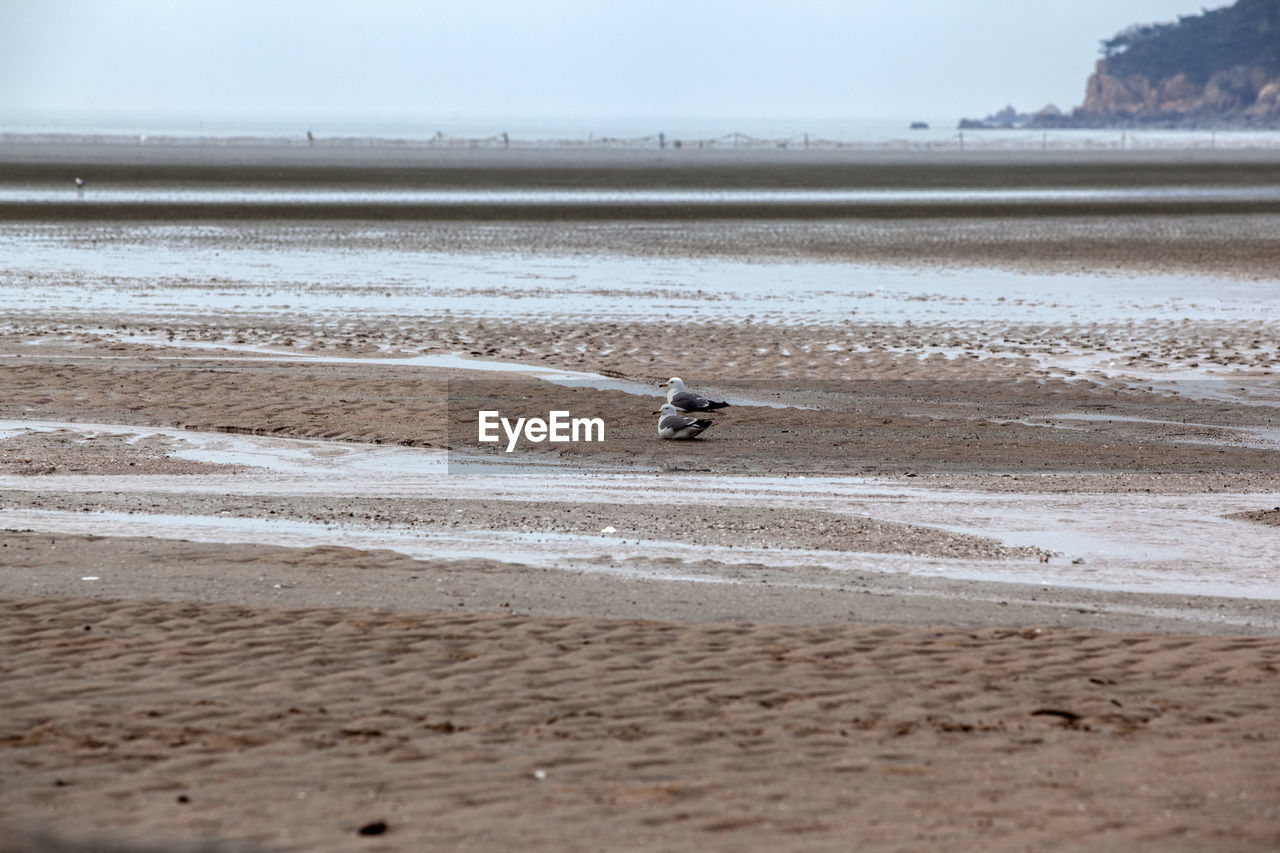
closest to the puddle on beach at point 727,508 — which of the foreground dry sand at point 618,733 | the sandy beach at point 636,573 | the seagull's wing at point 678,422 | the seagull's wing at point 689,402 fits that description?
the sandy beach at point 636,573

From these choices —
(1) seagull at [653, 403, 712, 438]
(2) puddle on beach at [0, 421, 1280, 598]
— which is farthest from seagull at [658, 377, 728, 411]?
(2) puddle on beach at [0, 421, 1280, 598]

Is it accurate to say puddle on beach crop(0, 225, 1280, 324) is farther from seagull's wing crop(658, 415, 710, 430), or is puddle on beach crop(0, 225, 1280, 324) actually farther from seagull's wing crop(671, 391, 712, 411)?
seagull's wing crop(658, 415, 710, 430)

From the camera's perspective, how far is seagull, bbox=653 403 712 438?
13.7 m

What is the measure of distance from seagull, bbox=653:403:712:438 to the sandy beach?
23cm

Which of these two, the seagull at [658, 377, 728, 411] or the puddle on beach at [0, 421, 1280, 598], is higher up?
the seagull at [658, 377, 728, 411]

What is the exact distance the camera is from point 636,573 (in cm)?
943

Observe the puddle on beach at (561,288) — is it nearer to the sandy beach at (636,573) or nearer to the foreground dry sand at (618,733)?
the sandy beach at (636,573)

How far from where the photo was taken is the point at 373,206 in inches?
1842

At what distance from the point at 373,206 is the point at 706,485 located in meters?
36.4

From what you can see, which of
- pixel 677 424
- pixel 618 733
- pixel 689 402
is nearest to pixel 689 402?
pixel 689 402

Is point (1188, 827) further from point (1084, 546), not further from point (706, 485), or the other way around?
point (706, 485)

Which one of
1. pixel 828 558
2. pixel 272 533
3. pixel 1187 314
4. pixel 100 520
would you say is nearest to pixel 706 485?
pixel 828 558

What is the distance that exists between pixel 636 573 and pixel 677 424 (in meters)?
4.43

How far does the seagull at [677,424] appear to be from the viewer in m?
13.7
